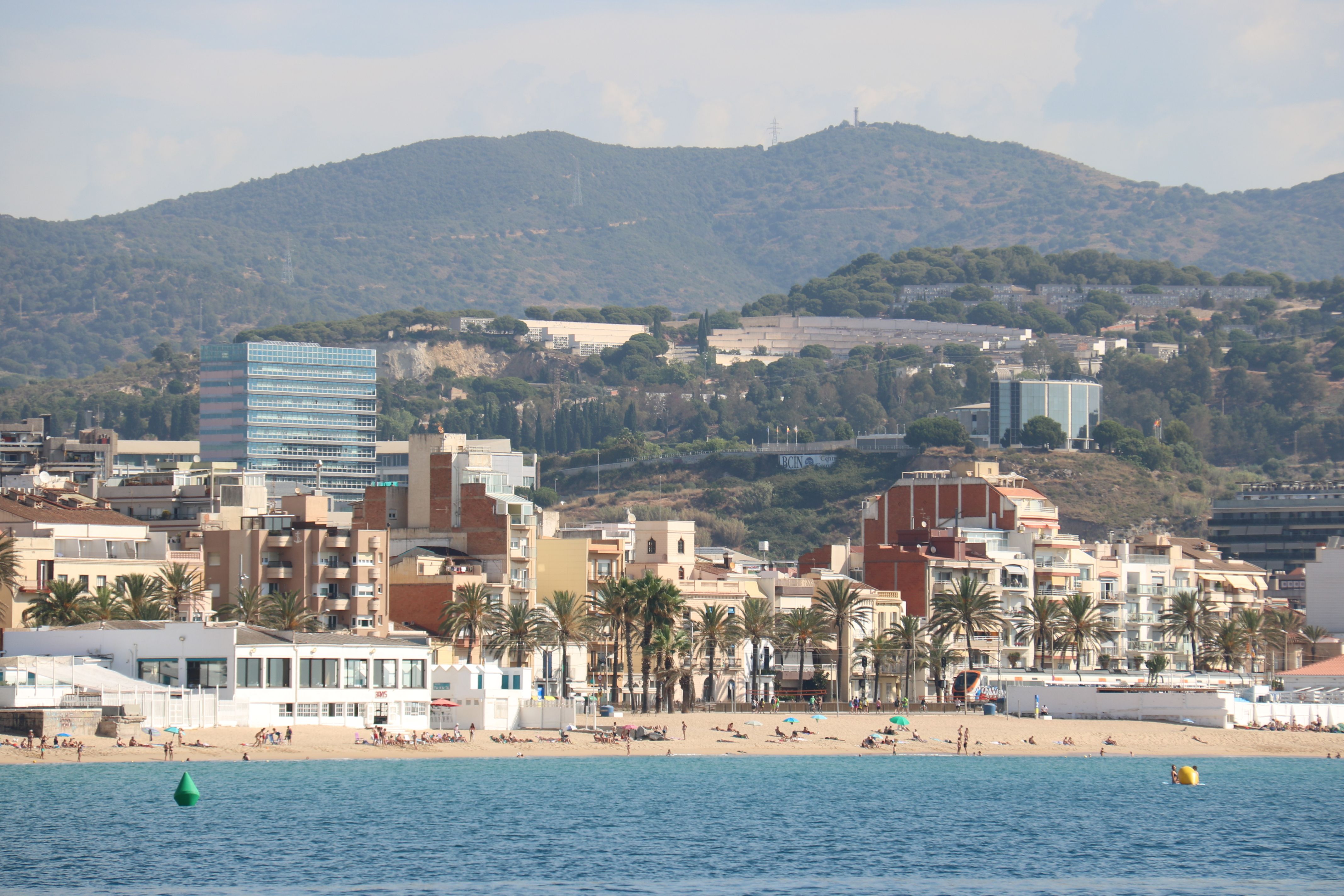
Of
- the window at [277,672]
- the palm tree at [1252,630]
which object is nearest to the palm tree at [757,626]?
the window at [277,672]

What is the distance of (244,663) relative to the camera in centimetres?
9625

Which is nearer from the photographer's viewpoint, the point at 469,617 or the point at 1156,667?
the point at 469,617

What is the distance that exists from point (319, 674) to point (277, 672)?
2.46 m

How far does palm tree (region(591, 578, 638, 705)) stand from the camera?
115 meters

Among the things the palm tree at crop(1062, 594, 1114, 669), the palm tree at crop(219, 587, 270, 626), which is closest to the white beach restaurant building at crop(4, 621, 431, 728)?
the palm tree at crop(219, 587, 270, 626)

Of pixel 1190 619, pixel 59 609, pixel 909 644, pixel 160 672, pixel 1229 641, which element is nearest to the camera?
pixel 160 672

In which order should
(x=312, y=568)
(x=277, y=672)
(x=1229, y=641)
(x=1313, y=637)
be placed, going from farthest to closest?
1. (x=1313, y=637)
2. (x=1229, y=641)
3. (x=312, y=568)
4. (x=277, y=672)

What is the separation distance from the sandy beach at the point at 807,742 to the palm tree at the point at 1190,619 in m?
23.1

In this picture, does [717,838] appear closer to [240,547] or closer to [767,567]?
[240,547]

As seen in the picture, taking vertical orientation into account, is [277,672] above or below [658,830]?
above

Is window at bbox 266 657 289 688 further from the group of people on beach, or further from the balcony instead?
the balcony

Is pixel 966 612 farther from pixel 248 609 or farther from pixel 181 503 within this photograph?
pixel 181 503

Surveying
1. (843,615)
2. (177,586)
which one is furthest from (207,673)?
(843,615)

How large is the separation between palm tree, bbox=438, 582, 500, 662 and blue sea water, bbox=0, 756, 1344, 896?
9.62 m
